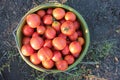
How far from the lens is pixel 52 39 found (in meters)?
1.96

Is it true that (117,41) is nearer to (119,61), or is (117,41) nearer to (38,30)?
(119,61)

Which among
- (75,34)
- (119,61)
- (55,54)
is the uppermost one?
(75,34)

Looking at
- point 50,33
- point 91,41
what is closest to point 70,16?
point 50,33

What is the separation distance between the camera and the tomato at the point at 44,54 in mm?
1859

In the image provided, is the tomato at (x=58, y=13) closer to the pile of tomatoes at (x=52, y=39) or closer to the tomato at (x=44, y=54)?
the pile of tomatoes at (x=52, y=39)

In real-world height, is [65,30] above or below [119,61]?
above

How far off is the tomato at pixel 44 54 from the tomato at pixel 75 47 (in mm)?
160

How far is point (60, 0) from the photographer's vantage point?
232 centimetres

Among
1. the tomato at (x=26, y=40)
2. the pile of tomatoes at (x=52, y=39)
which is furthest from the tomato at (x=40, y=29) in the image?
the tomato at (x=26, y=40)

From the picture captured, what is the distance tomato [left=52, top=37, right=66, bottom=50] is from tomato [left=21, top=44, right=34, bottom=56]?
174 mm

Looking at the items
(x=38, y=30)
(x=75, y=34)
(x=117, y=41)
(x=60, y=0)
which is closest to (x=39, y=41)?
(x=38, y=30)

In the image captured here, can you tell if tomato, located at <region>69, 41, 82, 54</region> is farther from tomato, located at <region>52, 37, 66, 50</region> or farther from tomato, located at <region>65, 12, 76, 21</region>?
tomato, located at <region>65, 12, 76, 21</region>

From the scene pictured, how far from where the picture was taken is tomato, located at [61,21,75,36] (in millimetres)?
1899

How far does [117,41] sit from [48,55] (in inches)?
30.4
